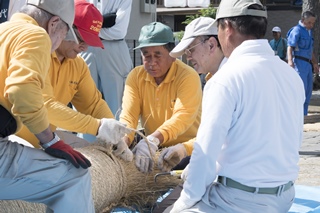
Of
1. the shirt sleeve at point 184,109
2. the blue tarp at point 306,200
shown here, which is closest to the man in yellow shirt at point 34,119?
the shirt sleeve at point 184,109

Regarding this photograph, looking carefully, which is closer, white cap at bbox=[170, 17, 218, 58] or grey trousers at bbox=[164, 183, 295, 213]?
grey trousers at bbox=[164, 183, 295, 213]

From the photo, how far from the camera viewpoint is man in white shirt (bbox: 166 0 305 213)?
2.82 m

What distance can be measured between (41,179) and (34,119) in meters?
0.30

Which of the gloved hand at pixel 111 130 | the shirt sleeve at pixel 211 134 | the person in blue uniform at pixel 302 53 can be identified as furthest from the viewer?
the person in blue uniform at pixel 302 53

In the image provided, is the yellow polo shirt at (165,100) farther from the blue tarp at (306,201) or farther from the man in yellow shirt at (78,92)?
the blue tarp at (306,201)

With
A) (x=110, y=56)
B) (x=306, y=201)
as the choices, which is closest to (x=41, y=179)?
(x=306, y=201)

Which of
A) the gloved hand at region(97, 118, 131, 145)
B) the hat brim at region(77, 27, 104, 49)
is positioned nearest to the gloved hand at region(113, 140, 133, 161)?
the gloved hand at region(97, 118, 131, 145)

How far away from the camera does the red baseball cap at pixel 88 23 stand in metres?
4.17

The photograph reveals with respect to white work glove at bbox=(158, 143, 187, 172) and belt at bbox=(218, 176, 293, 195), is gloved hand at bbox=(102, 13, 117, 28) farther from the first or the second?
belt at bbox=(218, 176, 293, 195)

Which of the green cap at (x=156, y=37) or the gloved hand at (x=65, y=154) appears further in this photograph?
the green cap at (x=156, y=37)

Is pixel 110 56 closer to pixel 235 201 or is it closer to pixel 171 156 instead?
pixel 171 156

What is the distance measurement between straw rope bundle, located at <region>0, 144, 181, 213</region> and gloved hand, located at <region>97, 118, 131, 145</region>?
0.55ft

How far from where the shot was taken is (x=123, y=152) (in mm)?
4230

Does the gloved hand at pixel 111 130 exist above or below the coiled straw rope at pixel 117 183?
above
